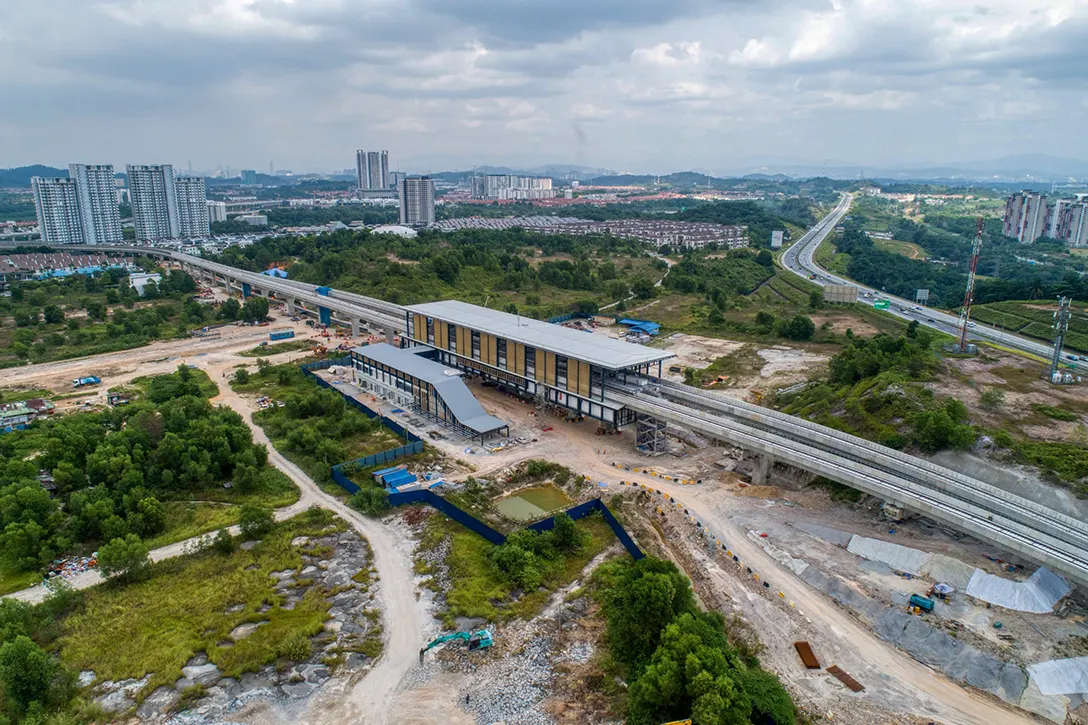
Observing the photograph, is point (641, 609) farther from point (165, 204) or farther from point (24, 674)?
point (165, 204)

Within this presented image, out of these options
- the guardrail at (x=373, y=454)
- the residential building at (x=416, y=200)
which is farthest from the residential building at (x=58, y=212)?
the guardrail at (x=373, y=454)

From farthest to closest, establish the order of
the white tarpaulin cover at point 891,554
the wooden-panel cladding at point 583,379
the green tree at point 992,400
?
the wooden-panel cladding at point 583,379, the green tree at point 992,400, the white tarpaulin cover at point 891,554

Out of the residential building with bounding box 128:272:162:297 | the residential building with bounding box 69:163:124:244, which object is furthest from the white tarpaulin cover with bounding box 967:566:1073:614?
the residential building with bounding box 69:163:124:244

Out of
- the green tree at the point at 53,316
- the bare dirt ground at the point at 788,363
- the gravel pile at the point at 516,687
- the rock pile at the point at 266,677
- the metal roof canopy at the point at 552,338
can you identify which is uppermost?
the metal roof canopy at the point at 552,338

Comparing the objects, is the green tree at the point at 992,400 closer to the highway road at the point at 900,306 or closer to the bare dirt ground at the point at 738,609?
the bare dirt ground at the point at 738,609

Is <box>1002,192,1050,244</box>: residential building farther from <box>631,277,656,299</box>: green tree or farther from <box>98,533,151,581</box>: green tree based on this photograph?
<box>98,533,151,581</box>: green tree

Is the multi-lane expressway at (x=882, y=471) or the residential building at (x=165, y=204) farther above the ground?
the residential building at (x=165, y=204)

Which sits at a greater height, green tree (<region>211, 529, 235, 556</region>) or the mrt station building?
the mrt station building

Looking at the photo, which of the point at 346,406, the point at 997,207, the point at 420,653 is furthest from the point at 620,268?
the point at 997,207
